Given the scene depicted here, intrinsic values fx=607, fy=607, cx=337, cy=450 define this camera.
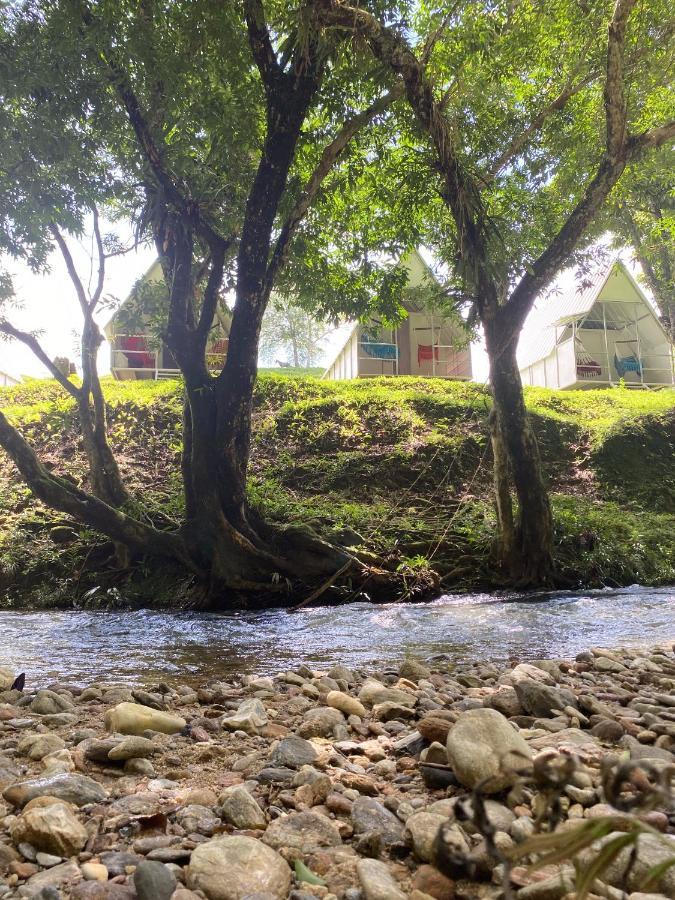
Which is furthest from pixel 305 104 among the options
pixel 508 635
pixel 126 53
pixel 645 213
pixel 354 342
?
pixel 354 342

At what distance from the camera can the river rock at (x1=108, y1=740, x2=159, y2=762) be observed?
7.27 ft

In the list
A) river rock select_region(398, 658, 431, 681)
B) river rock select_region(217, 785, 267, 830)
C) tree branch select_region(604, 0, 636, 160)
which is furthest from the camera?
tree branch select_region(604, 0, 636, 160)

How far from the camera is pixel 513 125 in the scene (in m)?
9.66

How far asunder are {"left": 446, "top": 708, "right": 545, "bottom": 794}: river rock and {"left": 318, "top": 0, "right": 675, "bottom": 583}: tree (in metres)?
6.16

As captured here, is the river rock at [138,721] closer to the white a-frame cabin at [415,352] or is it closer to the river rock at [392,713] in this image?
the river rock at [392,713]

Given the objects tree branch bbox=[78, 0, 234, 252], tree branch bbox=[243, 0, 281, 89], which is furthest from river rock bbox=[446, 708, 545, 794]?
tree branch bbox=[243, 0, 281, 89]

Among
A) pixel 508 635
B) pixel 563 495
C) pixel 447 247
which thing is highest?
pixel 447 247

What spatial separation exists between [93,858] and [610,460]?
12.9m

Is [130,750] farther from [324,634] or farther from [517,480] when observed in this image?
[517,480]

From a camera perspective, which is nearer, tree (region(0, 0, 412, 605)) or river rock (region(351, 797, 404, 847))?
river rock (region(351, 797, 404, 847))

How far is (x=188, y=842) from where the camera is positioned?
158 cm

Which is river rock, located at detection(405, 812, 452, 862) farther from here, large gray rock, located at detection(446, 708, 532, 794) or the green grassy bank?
the green grassy bank

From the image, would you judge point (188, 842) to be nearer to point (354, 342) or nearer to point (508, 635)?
point (508, 635)

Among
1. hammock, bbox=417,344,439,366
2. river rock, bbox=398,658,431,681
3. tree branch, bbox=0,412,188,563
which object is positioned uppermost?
hammock, bbox=417,344,439,366
